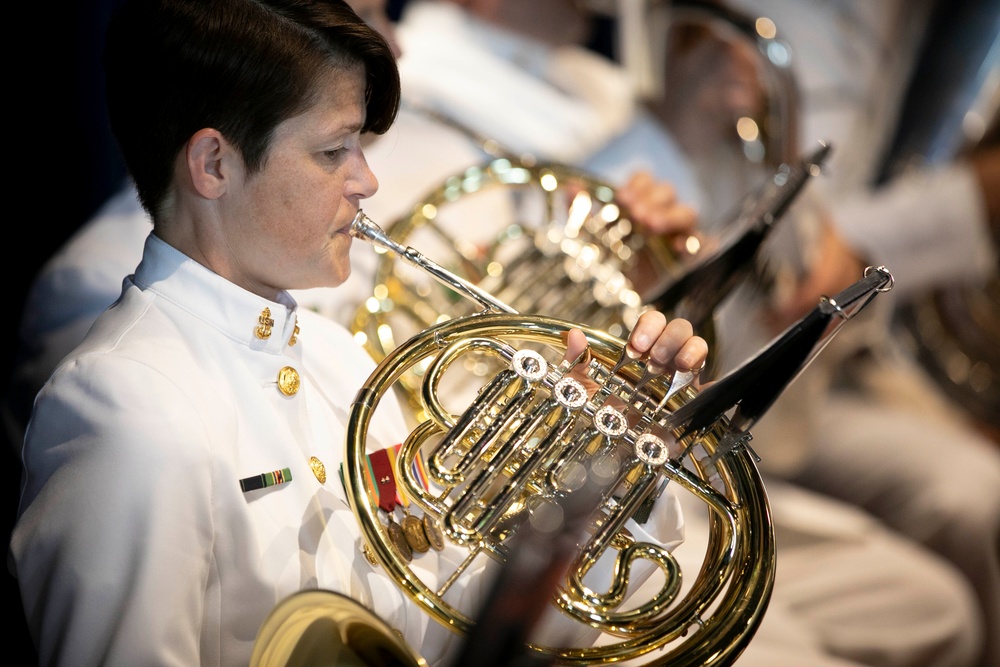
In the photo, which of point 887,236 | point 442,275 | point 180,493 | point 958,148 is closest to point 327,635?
point 180,493

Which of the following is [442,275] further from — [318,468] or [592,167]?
[592,167]

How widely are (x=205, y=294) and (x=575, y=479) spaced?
0.41 metres

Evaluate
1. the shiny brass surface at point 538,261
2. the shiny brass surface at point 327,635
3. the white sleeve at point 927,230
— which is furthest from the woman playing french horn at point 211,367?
the white sleeve at point 927,230

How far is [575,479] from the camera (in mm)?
856

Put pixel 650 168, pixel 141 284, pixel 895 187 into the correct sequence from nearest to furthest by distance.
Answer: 1. pixel 141 284
2. pixel 650 168
3. pixel 895 187

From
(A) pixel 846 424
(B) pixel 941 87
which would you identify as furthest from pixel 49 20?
(B) pixel 941 87

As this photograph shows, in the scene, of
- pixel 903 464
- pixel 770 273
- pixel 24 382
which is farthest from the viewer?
pixel 903 464

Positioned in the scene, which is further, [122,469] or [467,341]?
[467,341]

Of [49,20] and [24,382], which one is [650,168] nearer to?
[49,20]

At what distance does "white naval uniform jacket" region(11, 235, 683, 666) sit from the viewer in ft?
2.48

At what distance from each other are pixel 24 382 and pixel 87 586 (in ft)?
1.65

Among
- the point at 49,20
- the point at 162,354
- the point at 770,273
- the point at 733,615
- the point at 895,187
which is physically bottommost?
the point at 162,354

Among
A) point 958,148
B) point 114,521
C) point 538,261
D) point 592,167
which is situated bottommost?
point 114,521

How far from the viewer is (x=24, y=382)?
1.15m
